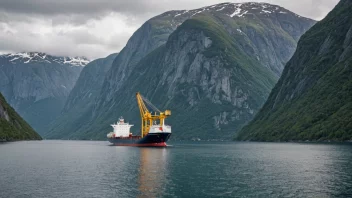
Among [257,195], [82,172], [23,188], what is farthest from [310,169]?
[23,188]

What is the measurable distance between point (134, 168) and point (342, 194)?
49.4m

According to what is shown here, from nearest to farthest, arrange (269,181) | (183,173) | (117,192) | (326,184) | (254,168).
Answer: (117,192) < (326,184) < (269,181) < (183,173) < (254,168)

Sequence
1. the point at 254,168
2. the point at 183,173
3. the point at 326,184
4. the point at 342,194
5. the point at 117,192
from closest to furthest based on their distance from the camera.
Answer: the point at 342,194 → the point at 117,192 → the point at 326,184 → the point at 183,173 → the point at 254,168

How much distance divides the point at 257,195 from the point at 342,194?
12052 millimetres

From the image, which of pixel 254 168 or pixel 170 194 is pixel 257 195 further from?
pixel 254 168

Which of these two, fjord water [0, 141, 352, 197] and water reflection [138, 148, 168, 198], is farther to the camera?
water reflection [138, 148, 168, 198]

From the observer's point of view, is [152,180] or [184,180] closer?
[152,180]

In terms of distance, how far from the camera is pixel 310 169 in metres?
90.1

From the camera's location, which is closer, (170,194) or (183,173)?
(170,194)

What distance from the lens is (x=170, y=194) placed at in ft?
205

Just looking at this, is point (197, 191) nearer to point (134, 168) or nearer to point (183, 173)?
point (183, 173)

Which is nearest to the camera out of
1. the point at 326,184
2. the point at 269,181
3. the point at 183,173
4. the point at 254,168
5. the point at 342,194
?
the point at 342,194

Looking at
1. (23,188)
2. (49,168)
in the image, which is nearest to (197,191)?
→ (23,188)

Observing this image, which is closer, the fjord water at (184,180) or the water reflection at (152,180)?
the fjord water at (184,180)
